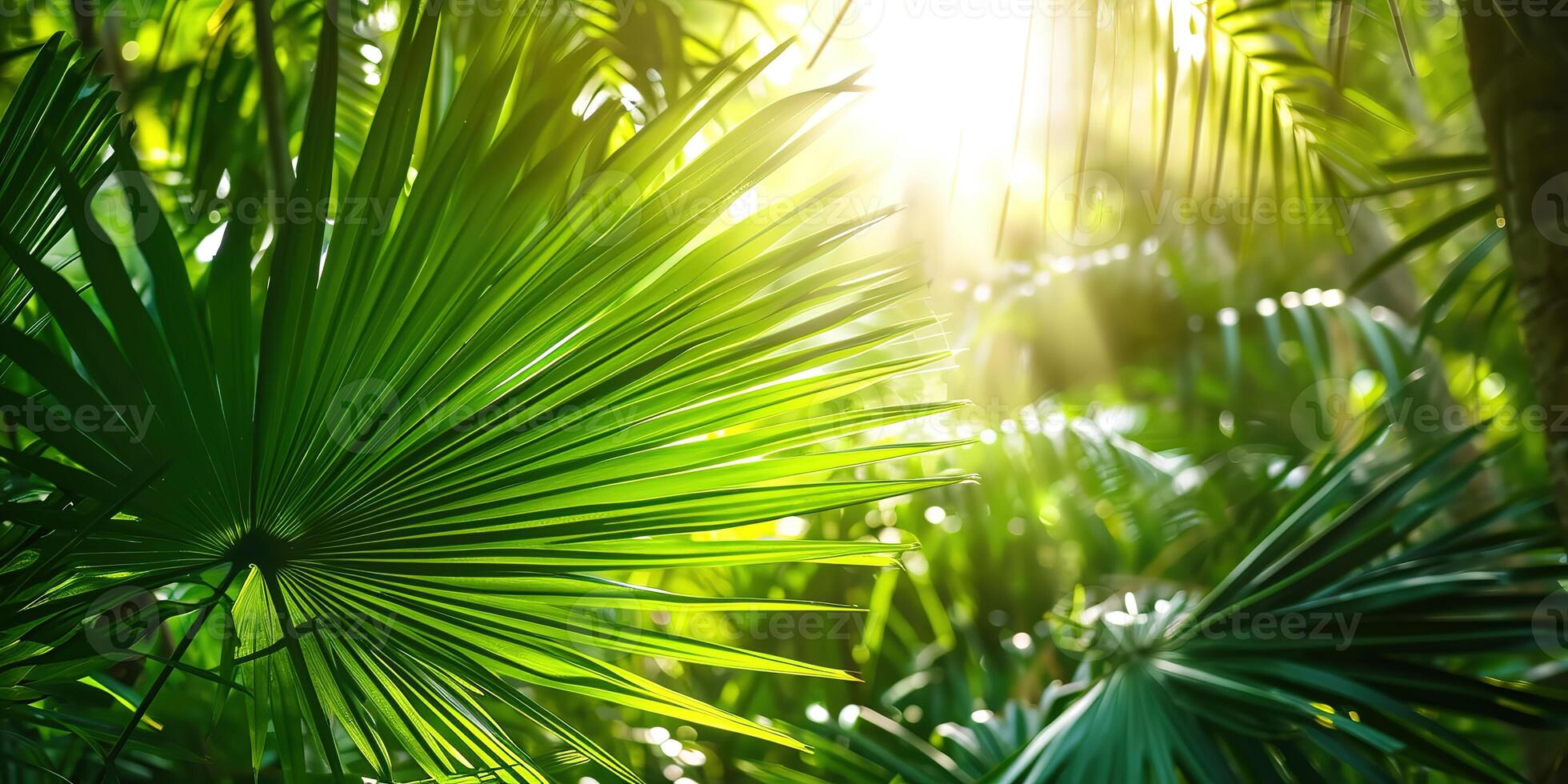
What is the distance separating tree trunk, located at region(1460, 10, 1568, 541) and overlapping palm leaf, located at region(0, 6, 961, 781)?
0.53 m

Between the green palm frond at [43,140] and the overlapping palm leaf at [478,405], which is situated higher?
the green palm frond at [43,140]

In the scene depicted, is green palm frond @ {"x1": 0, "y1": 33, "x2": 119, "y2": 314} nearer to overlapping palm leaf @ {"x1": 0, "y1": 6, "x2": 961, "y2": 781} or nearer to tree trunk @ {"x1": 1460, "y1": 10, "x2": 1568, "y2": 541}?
overlapping palm leaf @ {"x1": 0, "y1": 6, "x2": 961, "y2": 781}

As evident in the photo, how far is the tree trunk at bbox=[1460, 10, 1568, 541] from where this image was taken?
622mm

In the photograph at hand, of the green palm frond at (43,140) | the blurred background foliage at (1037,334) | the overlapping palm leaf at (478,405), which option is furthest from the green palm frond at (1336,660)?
the green palm frond at (43,140)

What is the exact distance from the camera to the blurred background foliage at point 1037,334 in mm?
778

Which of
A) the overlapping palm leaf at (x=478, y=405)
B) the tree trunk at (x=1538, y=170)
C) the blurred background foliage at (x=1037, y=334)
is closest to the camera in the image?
the overlapping palm leaf at (x=478, y=405)

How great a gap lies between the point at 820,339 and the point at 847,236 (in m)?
1.48

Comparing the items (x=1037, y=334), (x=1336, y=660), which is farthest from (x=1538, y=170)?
(x=1037, y=334)

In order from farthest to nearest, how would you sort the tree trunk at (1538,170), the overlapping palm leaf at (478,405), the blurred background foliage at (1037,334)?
the blurred background foliage at (1037,334) < the tree trunk at (1538,170) < the overlapping palm leaf at (478,405)

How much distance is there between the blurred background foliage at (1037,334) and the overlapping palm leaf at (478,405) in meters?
0.06

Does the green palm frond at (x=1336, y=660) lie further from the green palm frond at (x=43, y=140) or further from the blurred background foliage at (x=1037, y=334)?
the green palm frond at (x=43, y=140)

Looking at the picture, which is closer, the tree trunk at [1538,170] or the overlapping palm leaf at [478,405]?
the overlapping palm leaf at [478,405]

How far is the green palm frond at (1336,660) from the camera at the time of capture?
2.27 feet

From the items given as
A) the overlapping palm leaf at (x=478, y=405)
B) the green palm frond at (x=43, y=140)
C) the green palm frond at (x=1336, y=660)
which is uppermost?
the green palm frond at (x=43, y=140)
